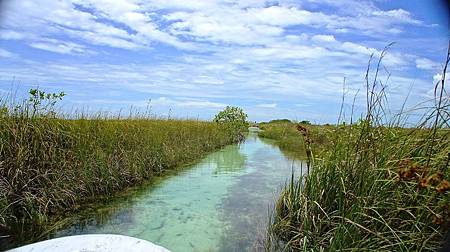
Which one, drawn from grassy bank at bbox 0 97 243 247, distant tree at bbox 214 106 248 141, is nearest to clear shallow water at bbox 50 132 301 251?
grassy bank at bbox 0 97 243 247

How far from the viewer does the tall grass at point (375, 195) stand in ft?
8.85

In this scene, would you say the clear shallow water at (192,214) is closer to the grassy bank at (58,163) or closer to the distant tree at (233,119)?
the grassy bank at (58,163)

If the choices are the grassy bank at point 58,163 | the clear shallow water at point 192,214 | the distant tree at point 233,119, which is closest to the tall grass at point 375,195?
the clear shallow water at point 192,214

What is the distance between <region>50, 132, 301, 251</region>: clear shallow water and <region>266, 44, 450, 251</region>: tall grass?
82 cm

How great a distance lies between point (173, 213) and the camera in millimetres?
5406

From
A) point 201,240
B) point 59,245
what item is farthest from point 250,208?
point 59,245

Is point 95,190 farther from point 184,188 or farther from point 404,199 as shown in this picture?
point 404,199

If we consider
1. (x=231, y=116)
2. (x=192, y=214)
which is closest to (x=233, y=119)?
(x=231, y=116)

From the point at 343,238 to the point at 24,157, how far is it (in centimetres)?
379

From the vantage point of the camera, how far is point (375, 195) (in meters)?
3.03

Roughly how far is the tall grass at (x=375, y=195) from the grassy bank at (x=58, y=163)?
2.82m

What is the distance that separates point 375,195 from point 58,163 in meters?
3.97

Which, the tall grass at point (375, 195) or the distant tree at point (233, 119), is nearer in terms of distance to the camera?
the tall grass at point (375, 195)

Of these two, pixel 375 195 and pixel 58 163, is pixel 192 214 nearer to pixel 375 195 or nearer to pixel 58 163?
pixel 58 163
